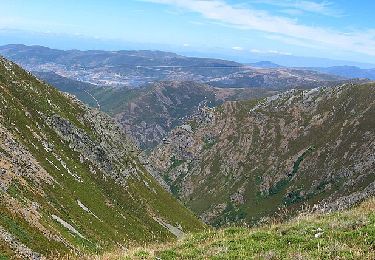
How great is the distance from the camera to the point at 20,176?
64.0 m

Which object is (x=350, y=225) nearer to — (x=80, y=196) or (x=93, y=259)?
(x=93, y=259)

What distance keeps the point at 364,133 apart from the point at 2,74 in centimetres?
14613

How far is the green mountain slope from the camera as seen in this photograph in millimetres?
48156

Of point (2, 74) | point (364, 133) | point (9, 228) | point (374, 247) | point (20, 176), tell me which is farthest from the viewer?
point (364, 133)

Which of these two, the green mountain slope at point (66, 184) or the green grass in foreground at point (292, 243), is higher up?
the green grass in foreground at point (292, 243)

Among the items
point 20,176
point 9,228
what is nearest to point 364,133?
point 20,176

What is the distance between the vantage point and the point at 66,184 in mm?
80938

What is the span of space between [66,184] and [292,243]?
66.4m

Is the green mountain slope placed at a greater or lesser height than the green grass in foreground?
lesser

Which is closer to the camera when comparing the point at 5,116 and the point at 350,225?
the point at 350,225

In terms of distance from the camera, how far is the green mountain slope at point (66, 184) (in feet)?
158

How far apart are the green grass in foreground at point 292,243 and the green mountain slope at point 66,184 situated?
13.8 metres

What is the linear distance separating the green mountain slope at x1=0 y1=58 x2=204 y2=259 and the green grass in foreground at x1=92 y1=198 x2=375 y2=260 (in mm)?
13772

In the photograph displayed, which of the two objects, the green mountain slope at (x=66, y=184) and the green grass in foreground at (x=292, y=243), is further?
the green mountain slope at (x=66, y=184)
